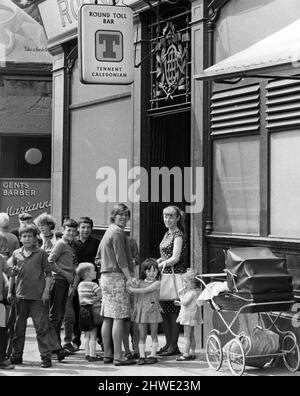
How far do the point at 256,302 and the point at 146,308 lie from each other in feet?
5.74

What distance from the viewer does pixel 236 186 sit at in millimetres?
11109

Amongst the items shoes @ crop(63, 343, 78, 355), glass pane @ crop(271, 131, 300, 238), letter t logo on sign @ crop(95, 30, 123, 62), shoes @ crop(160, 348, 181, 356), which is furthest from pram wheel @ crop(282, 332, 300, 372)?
letter t logo on sign @ crop(95, 30, 123, 62)

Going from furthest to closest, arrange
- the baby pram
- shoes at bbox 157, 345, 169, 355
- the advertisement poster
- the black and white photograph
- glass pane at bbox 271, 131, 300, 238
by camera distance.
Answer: the advertisement poster < shoes at bbox 157, 345, 169, 355 < glass pane at bbox 271, 131, 300, 238 < the black and white photograph < the baby pram

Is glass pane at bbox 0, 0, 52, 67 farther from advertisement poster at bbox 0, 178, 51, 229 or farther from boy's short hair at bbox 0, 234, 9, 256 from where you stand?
boy's short hair at bbox 0, 234, 9, 256

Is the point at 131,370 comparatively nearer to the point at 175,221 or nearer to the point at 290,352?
the point at 290,352

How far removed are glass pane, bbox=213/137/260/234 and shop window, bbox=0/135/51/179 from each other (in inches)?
374

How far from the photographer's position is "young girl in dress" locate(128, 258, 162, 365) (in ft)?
33.6

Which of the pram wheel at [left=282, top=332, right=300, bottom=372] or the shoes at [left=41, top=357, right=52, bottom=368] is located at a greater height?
the pram wheel at [left=282, top=332, right=300, bottom=372]

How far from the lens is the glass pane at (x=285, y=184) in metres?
10.0

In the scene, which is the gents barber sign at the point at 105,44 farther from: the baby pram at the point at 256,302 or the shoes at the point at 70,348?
the baby pram at the point at 256,302

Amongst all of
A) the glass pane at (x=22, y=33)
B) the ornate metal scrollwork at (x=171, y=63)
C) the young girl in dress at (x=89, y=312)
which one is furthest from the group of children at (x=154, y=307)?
the glass pane at (x=22, y=33)

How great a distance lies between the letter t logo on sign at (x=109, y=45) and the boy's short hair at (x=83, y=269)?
3.33m
